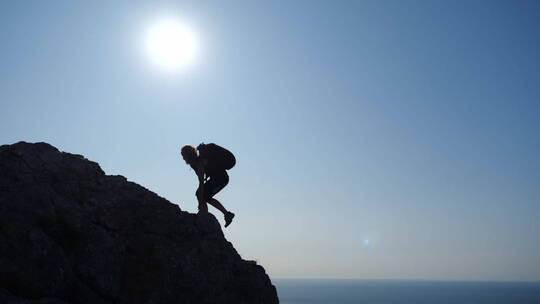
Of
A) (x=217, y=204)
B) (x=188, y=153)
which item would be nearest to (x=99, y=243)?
(x=188, y=153)

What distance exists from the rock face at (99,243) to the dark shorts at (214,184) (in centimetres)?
123

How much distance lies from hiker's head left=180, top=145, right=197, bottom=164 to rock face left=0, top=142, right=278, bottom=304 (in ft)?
5.71

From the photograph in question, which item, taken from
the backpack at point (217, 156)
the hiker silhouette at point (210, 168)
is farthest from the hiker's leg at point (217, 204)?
the backpack at point (217, 156)

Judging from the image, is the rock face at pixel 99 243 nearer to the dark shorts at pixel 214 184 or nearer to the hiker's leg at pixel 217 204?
the hiker's leg at pixel 217 204

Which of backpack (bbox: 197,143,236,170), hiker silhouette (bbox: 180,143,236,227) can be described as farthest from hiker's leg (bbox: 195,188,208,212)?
backpack (bbox: 197,143,236,170)

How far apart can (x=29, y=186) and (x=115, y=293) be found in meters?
3.20

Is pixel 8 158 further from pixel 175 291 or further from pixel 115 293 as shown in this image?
pixel 175 291

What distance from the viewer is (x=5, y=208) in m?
8.23

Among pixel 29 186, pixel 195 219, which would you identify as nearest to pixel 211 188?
pixel 195 219

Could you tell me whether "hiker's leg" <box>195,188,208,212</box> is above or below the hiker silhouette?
below

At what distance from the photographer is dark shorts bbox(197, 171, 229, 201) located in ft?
41.7

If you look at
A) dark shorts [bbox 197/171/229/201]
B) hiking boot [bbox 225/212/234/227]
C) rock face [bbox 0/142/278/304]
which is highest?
dark shorts [bbox 197/171/229/201]

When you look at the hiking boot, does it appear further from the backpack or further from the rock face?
the backpack

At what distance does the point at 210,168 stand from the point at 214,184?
0.54m
